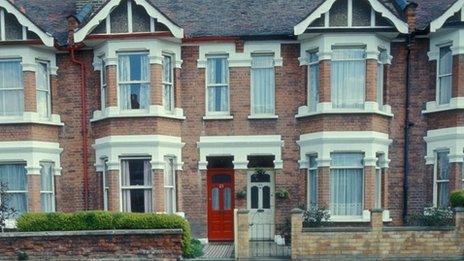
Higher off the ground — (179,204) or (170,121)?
(170,121)

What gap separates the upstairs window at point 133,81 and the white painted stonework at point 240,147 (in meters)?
2.53

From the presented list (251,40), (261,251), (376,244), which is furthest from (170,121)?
(376,244)

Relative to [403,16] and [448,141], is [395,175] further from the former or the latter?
[403,16]

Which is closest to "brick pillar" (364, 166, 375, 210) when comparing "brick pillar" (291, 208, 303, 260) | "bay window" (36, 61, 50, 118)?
"brick pillar" (291, 208, 303, 260)

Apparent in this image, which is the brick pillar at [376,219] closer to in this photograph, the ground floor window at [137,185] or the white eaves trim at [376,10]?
the white eaves trim at [376,10]

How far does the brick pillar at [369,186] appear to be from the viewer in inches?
546

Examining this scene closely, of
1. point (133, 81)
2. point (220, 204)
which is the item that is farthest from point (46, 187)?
point (220, 204)

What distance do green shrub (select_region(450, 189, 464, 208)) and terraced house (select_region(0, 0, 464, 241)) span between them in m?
1.49

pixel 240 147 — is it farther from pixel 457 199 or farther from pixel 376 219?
pixel 457 199

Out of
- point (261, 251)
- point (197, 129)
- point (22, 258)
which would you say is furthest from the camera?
point (197, 129)

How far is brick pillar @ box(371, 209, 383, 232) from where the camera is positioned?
1147 cm

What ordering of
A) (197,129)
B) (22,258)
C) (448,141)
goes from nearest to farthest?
(22,258) → (448,141) → (197,129)

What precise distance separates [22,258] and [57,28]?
8410 mm

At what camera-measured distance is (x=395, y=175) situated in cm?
1480
